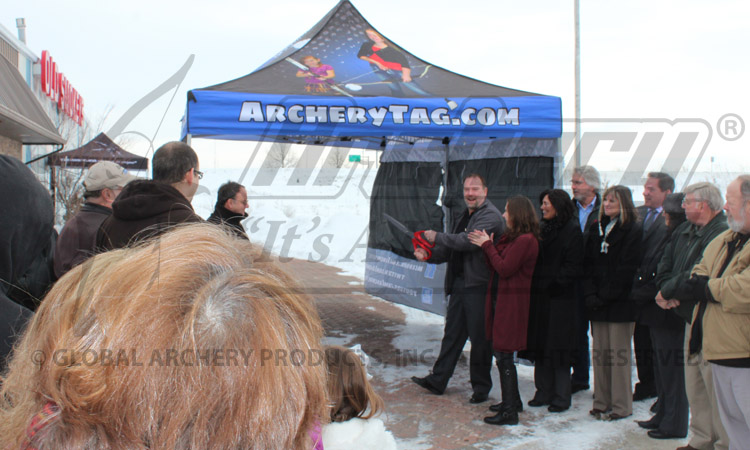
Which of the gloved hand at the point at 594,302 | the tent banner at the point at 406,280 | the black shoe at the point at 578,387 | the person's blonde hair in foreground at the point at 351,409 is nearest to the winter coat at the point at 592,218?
the gloved hand at the point at 594,302

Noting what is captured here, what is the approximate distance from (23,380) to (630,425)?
172 inches

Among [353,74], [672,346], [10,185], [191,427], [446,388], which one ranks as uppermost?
[353,74]

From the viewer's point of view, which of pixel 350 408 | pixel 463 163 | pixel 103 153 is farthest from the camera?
pixel 103 153

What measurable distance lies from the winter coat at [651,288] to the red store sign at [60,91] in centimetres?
1693

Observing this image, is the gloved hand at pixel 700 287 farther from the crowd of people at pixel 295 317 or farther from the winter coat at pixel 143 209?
the winter coat at pixel 143 209

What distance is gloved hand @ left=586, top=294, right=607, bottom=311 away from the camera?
167 inches

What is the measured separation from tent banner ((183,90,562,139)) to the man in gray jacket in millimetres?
629

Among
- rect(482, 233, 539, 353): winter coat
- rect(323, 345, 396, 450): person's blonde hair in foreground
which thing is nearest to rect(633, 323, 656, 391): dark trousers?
rect(482, 233, 539, 353): winter coat

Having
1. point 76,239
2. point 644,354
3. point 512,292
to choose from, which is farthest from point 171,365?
point 644,354

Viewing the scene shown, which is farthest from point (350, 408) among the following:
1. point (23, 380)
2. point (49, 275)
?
point (49, 275)

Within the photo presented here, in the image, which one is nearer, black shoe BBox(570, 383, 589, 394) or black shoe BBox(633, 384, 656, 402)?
black shoe BBox(633, 384, 656, 402)

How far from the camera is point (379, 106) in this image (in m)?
4.79

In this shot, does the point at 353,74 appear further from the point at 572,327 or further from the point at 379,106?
the point at 572,327

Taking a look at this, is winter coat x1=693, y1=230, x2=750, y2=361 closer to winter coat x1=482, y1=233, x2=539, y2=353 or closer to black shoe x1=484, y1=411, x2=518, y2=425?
winter coat x1=482, y1=233, x2=539, y2=353
